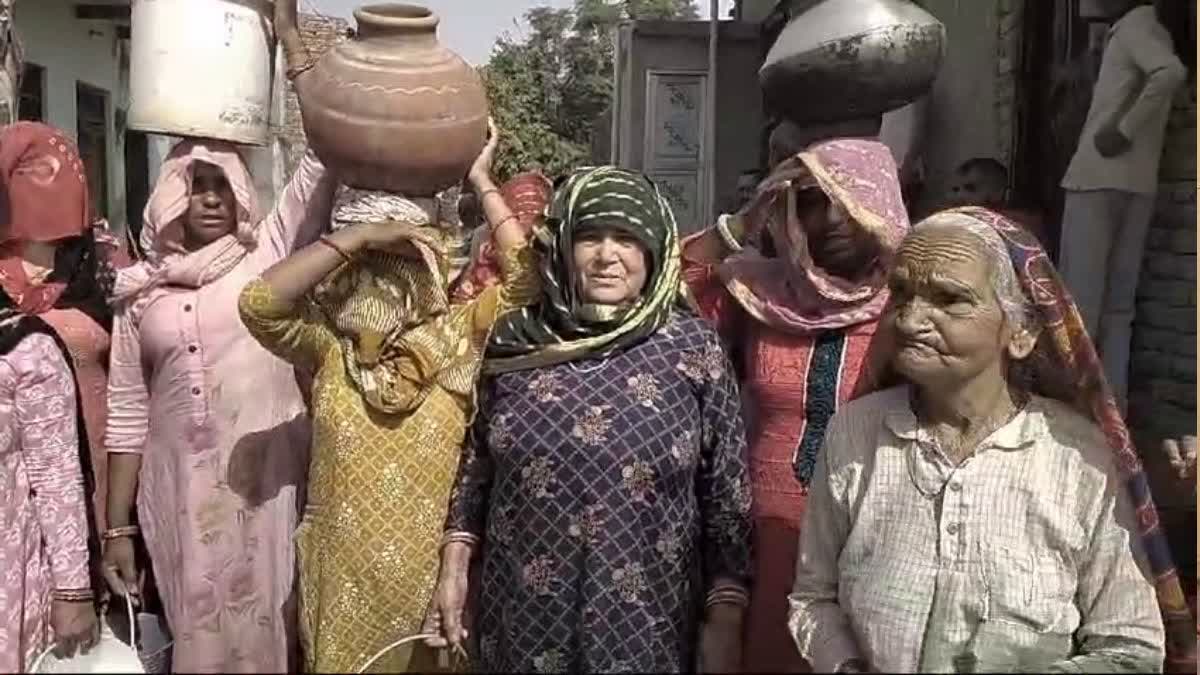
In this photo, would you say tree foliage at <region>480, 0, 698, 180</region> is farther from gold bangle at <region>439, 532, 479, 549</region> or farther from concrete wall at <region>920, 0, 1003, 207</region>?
gold bangle at <region>439, 532, 479, 549</region>

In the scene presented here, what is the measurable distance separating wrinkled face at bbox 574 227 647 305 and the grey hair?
57 cm

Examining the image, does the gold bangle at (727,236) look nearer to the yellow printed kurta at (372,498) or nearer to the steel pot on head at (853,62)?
the yellow printed kurta at (372,498)

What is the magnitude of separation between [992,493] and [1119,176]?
2.44 m

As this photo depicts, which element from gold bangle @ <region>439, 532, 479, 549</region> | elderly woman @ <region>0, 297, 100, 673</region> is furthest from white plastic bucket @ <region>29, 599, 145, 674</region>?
elderly woman @ <region>0, 297, 100, 673</region>

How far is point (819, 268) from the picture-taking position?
3041 millimetres

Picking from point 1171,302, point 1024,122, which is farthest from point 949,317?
point 1024,122

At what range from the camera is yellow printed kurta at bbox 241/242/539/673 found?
109 inches

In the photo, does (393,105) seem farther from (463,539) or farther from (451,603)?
(451,603)

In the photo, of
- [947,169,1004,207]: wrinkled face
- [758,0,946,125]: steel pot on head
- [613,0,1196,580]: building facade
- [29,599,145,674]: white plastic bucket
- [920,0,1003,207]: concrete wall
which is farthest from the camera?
[920,0,1003,207]: concrete wall

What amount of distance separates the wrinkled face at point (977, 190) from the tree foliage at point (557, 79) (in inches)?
54.6

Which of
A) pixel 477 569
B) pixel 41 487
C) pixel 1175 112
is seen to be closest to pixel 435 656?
pixel 477 569

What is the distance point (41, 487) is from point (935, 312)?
184 centimetres

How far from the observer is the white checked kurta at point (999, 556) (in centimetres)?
213

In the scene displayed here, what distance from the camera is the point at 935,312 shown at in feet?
7.10
